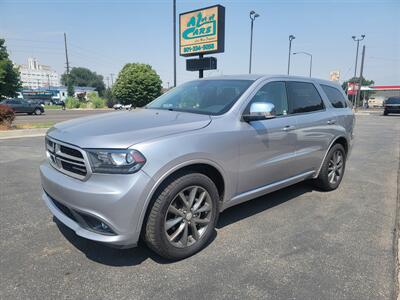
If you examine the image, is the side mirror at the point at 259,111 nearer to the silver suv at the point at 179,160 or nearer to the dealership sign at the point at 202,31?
the silver suv at the point at 179,160

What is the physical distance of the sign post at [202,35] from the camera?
59.4 feet

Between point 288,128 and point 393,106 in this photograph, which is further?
point 393,106

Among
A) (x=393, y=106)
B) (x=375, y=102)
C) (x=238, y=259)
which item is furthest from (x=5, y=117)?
(x=375, y=102)

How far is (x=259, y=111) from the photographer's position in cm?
324

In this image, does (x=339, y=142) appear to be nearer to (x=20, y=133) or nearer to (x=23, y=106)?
(x=20, y=133)

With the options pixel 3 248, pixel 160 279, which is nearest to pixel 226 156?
pixel 160 279

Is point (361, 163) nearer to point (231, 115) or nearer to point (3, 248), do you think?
point (231, 115)

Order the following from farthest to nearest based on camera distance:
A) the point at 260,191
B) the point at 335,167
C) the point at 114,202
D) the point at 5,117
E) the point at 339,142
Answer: the point at 5,117, the point at 339,142, the point at 335,167, the point at 260,191, the point at 114,202

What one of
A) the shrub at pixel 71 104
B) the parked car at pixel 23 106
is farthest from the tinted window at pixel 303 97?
the shrub at pixel 71 104

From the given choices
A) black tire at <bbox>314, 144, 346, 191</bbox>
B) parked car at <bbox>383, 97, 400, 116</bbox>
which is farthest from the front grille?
parked car at <bbox>383, 97, 400, 116</bbox>

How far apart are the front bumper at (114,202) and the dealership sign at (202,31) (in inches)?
674

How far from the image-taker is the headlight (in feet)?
8.03

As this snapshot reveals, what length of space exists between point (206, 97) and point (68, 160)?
1788 millimetres

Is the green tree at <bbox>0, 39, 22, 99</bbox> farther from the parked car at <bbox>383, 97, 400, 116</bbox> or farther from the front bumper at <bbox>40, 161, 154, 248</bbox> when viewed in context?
the parked car at <bbox>383, 97, 400, 116</bbox>
